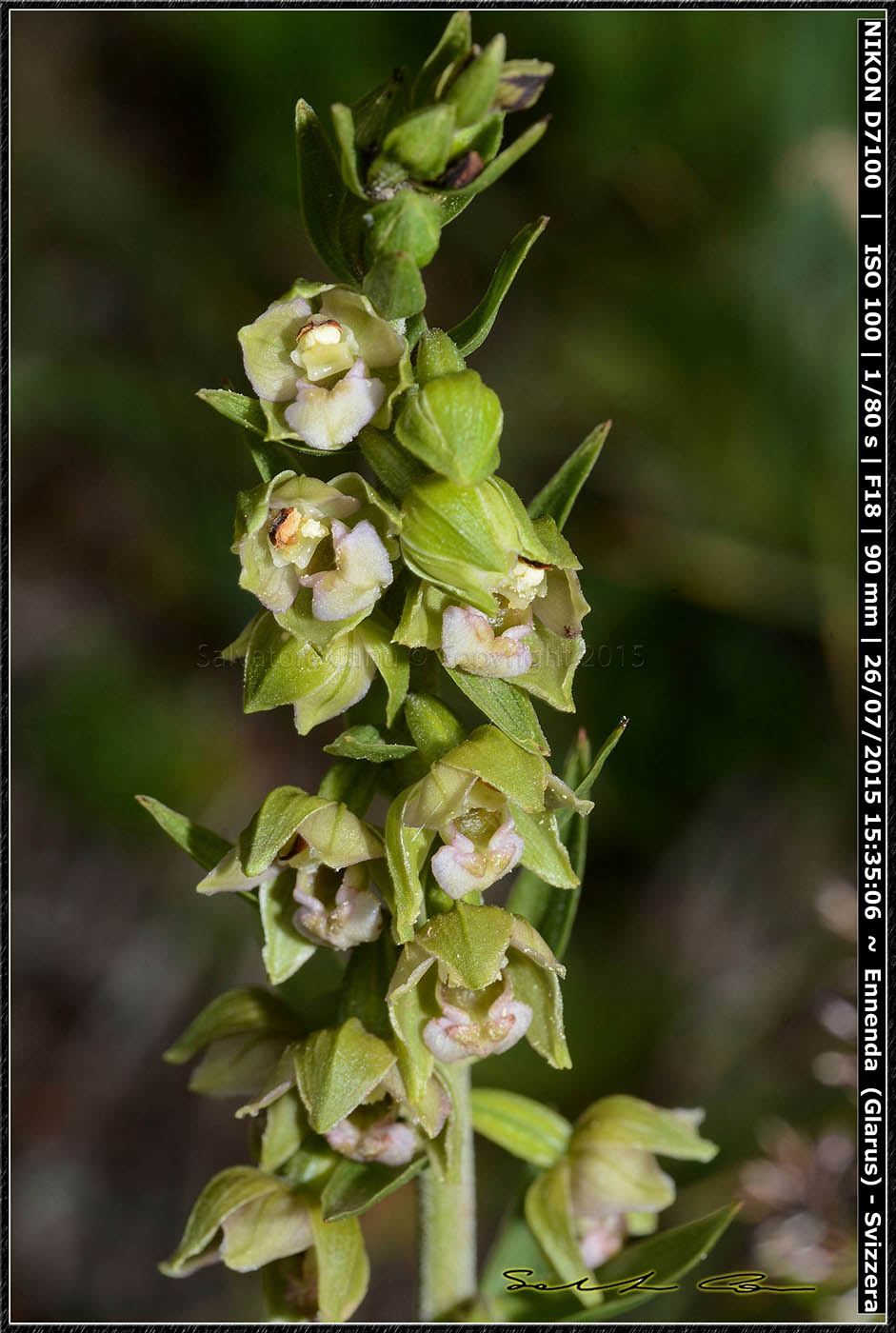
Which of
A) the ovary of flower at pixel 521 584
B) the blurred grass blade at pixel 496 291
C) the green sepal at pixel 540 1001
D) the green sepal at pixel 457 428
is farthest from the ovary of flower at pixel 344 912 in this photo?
the blurred grass blade at pixel 496 291

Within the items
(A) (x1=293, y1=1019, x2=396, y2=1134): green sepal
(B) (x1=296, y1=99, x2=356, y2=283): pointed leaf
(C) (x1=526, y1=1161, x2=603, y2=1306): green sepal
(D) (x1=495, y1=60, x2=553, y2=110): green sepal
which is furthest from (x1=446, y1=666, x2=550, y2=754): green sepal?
(C) (x1=526, y1=1161, x2=603, y2=1306): green sepal

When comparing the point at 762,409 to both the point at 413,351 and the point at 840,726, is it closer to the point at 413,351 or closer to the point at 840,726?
the point at 840,726

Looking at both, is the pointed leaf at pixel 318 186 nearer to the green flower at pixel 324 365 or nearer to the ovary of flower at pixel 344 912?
the green flower at pixel 324 365

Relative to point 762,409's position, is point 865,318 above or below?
above

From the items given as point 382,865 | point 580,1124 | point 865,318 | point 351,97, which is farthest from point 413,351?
point 351,97

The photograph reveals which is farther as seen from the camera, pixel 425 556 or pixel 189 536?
pixel 189 536

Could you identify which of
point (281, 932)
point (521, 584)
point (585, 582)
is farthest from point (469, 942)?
point (585, 582)
